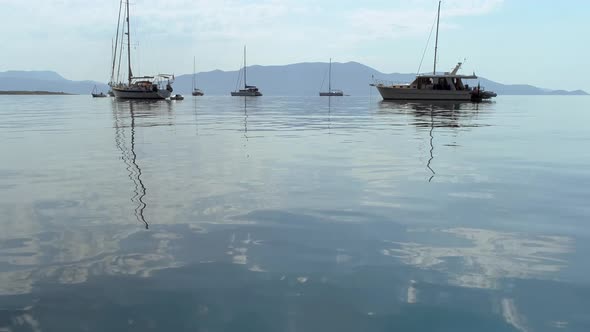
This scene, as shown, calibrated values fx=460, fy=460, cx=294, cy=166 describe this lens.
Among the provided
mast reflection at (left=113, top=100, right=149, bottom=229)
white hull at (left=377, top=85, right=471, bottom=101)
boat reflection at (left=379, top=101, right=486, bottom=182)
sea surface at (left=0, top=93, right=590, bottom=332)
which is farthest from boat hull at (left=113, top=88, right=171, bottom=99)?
sea surface at (left=0, top=93, right=590, bottom=332)

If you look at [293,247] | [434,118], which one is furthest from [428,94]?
[293,247]

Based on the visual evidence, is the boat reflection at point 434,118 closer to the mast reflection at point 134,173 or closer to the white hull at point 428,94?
the mast reflection at point 134,173

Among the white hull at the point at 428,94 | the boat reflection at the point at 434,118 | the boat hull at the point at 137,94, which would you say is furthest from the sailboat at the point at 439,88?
the boat hull at the point at 137,94

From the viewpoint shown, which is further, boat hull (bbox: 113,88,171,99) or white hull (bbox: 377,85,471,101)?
boat hull (bbox: 113,88,171,99)

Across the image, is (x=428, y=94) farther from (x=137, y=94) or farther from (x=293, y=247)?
(x=293, y=247)

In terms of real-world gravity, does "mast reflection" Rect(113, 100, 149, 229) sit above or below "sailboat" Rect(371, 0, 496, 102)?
below

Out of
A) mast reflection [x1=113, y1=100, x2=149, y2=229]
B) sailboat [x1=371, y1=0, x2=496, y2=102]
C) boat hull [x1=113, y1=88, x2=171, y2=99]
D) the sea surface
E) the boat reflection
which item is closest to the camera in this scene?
the sea surface

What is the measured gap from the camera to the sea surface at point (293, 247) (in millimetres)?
4031

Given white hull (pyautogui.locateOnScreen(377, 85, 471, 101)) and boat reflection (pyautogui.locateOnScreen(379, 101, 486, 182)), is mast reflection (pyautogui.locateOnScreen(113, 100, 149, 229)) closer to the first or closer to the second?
boat reflection (pyautogui.locateOnScreen(379, 101, 486, 182))

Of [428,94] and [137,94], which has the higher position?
[428,94]

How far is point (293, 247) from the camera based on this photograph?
5688 millimetres

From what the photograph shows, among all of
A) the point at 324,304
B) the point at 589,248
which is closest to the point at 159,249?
the point at 324,304

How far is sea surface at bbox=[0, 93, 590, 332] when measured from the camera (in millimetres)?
4031

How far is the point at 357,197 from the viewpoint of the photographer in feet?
27.6
